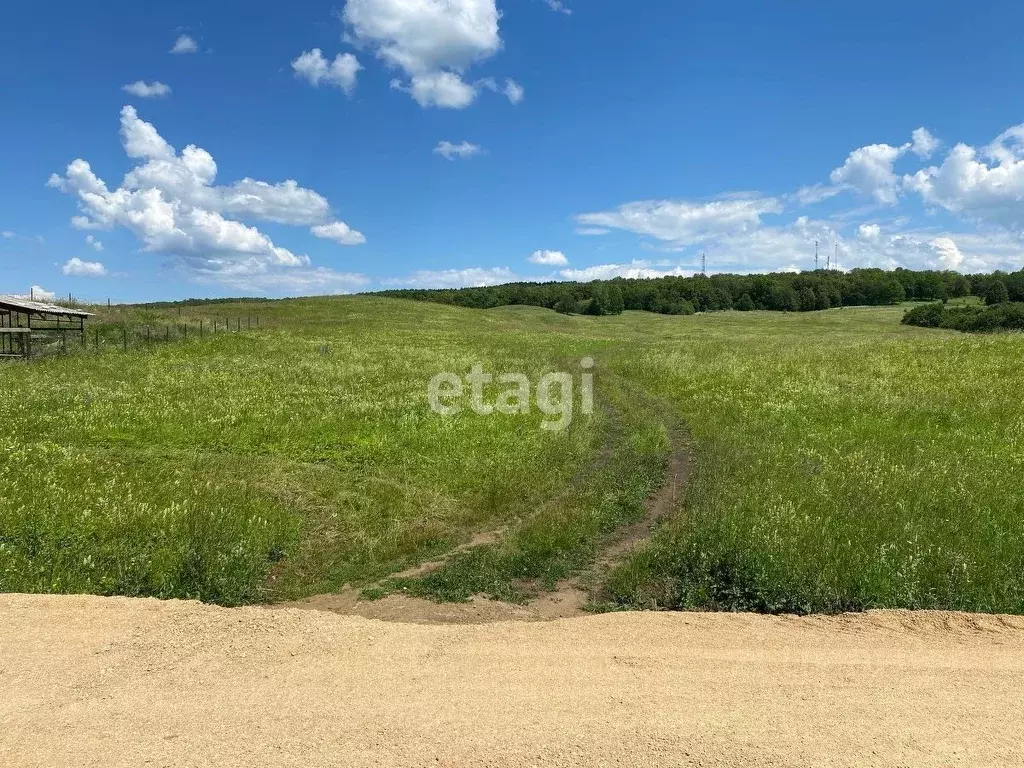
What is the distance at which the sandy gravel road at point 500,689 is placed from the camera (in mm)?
4941

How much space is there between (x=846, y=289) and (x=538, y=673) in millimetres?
160972

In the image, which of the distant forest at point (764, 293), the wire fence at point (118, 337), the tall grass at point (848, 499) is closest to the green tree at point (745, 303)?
the distant forest at point (764, 293)

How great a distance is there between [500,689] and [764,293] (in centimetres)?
16171

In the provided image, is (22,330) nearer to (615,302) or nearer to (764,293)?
(615,302)

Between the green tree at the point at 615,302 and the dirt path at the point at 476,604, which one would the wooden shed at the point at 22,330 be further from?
the green tree at the point at 615,302

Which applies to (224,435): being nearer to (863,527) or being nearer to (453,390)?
(453,390)

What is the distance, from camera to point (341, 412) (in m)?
22.9

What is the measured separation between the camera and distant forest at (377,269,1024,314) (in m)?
137

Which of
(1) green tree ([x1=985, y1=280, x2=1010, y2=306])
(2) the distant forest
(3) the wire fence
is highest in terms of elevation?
(2) the distant forest

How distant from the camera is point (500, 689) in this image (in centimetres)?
593

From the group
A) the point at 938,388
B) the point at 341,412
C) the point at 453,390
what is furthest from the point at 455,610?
the point at 938,388

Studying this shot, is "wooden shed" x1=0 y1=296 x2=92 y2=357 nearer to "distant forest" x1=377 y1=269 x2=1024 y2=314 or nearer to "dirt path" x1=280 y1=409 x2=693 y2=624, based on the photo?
"dirt path" x1=280 y1=409 x2=693 y2=624

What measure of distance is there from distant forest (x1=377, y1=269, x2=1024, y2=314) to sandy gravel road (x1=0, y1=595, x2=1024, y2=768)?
126m

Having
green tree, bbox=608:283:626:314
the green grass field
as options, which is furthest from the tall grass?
green tree, bbox=608:283:626:314
